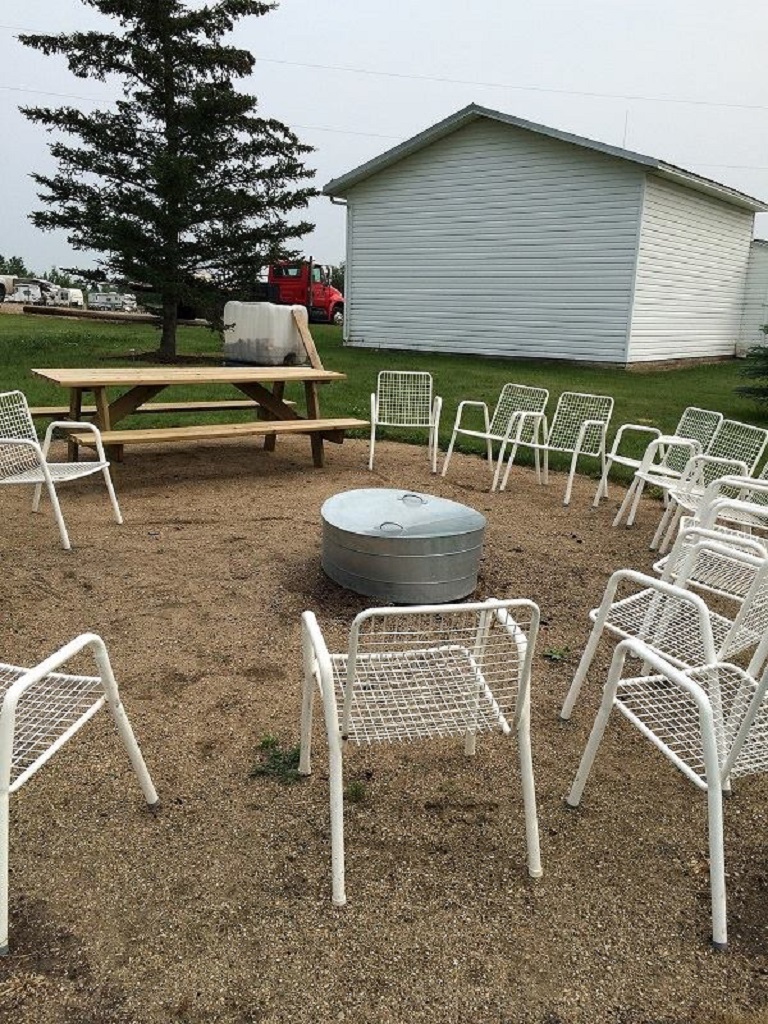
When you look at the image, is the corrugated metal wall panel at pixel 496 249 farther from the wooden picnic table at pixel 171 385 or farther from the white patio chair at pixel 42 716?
the white patio chair at pixel 42 716

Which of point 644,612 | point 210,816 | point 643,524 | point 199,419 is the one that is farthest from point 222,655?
point 199,419

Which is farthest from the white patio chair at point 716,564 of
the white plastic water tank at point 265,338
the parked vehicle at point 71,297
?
the parked vehicle at point 71,297

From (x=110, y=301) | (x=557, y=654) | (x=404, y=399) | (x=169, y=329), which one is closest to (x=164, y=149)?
(x=169, y=329)

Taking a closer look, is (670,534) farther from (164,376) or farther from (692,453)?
(164,376)

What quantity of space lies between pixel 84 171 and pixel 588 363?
33.0ft

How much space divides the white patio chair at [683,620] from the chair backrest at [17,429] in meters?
3.53

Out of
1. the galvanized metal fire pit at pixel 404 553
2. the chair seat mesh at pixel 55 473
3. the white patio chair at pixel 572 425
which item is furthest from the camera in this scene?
the white patio chair at pixel 572 425

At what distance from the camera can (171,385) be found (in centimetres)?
653

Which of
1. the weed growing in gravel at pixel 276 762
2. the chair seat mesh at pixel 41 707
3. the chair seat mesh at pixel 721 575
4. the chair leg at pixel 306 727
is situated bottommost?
the weed growing in gravel at pixel 276 762

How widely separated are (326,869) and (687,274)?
54.2 ft

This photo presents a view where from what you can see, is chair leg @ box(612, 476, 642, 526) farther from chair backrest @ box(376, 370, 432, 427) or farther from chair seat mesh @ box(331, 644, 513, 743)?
chair seat mesh @ box(331, 644, 513, 743)

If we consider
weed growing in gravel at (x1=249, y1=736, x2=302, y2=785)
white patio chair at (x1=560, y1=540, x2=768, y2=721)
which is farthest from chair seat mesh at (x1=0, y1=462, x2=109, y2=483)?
white patio chair at (x1=560, y1=540, x2=768, y2=721)

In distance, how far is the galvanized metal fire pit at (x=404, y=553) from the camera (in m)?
3.73

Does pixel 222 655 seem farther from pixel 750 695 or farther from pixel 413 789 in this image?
pixel 750 695
